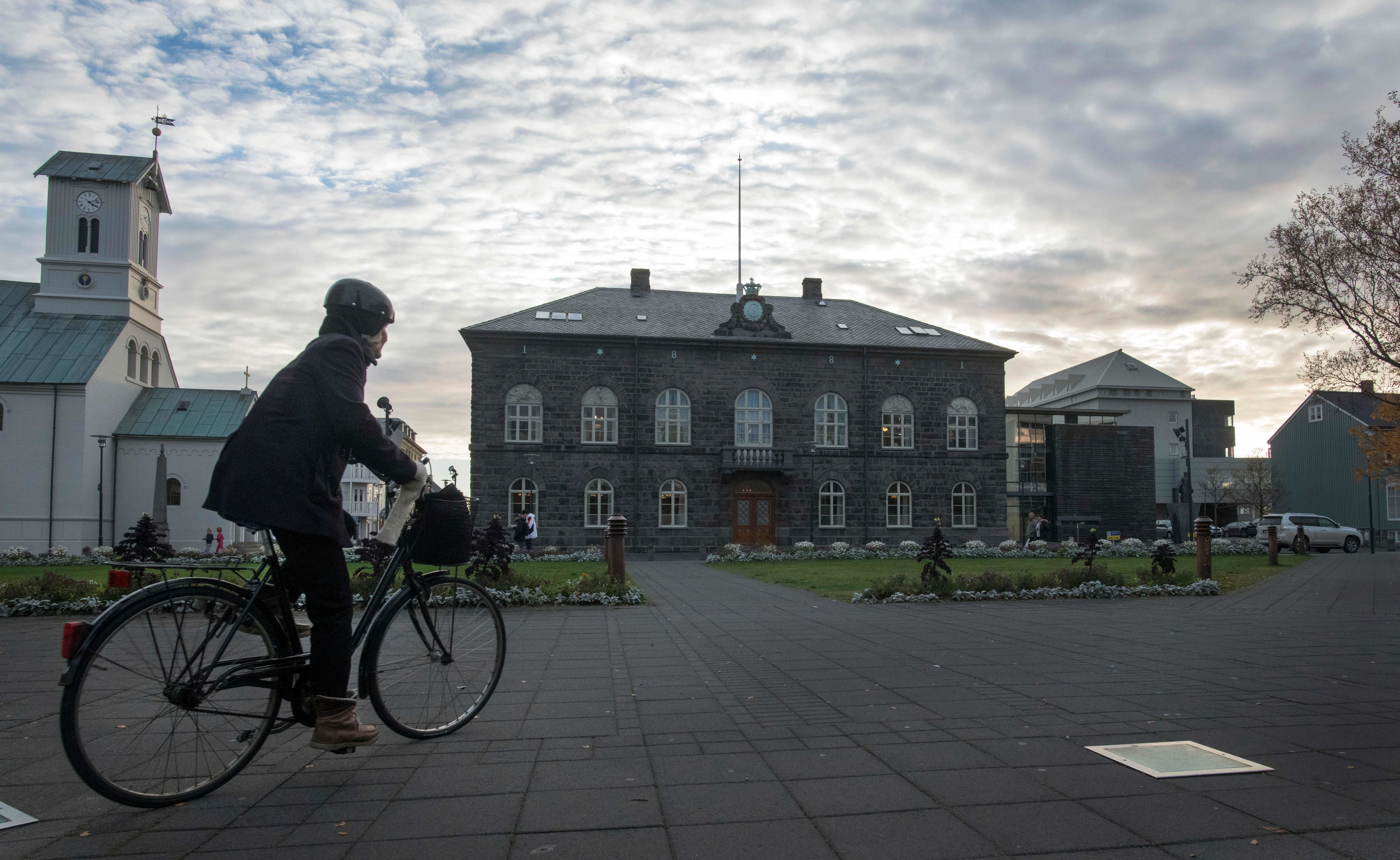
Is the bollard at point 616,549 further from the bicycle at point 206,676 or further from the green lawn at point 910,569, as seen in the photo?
the bicycle at point 206,676

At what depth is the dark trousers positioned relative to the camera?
393 cm

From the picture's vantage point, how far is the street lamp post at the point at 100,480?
39000 mm

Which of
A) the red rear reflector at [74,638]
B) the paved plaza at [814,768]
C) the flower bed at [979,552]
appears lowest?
the flower bed at [979,552]

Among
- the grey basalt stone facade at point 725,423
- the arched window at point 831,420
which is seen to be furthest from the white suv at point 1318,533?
the arched window at point 831,420

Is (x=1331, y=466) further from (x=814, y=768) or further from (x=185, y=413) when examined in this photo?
(x=185, y=413)

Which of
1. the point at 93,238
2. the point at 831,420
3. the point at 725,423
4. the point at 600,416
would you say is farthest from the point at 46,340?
the point at 831,420

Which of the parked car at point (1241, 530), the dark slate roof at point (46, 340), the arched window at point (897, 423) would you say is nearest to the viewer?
the arched window at point (897, 423)

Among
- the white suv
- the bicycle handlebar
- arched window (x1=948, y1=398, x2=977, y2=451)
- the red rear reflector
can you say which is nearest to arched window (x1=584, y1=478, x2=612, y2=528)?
arched window (x1=948, y1=398, x2=977, y2=451)

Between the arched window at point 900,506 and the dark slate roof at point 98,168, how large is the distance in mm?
41061

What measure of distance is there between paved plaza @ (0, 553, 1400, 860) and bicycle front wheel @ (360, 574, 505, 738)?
0.51ft

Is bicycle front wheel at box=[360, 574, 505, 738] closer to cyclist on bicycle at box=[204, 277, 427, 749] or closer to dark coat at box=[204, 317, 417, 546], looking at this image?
cyclist on bicycle at box=[204, 277, 427, 749]

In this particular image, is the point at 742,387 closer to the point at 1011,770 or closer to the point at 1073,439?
the point at 1073,439

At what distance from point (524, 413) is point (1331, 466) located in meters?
50.3

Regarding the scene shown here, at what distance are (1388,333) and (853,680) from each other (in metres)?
20.0
